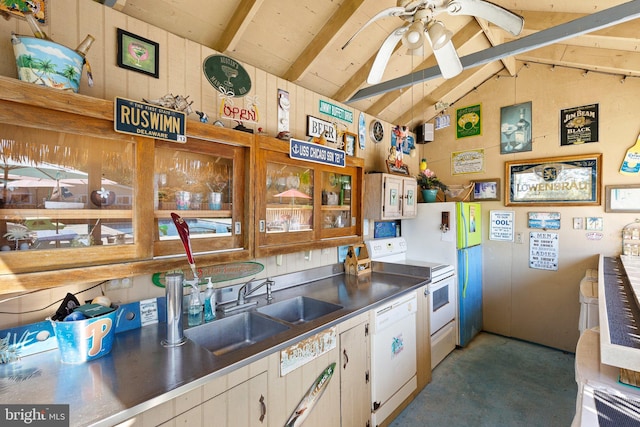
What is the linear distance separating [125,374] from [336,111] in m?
2.44

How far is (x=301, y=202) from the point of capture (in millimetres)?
2162

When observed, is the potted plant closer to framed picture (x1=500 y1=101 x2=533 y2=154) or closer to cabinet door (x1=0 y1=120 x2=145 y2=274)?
framed picture (x1=500 y1=101 x2=533 y2=154)

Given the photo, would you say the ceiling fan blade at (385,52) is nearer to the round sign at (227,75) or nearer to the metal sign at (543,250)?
the round sign at (227,75)

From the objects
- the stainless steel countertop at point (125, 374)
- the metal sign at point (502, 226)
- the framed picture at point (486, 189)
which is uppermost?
the framed picture at point (486, 189)

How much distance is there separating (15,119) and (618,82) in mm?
4493

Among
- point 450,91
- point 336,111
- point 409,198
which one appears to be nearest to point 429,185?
point 409,198

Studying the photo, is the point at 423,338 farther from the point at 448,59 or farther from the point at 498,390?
the point at 448,59

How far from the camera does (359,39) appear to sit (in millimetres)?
2344

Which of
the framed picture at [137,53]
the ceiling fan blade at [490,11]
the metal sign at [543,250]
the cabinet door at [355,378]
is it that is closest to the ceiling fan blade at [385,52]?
the ceiling fan blade at [490,11]

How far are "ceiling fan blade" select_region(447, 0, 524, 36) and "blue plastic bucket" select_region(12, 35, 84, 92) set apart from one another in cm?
166

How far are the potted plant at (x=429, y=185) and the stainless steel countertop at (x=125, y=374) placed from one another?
2394mm

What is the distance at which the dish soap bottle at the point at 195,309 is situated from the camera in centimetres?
160

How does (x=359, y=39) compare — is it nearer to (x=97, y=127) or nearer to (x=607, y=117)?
(x=97, y=127)

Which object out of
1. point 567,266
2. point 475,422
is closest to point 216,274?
point 475,422
